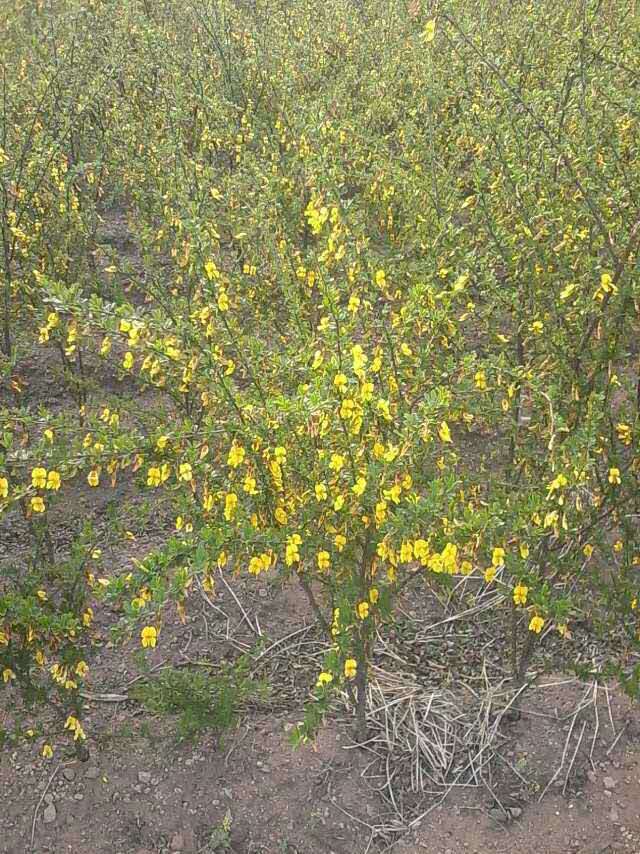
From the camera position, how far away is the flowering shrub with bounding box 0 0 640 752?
7.28 feet

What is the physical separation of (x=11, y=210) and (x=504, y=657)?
250 centimetres

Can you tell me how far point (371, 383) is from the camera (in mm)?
2178

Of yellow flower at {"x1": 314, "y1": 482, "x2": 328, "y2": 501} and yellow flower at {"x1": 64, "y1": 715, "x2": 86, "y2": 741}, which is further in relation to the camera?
yellow flower at {"x1": 64, "y1": 715, "x2": 86, "y2": 741}

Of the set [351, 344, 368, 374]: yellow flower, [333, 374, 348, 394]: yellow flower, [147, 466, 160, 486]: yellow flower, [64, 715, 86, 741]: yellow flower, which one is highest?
[351, 344, 368, 374]: yellow flower

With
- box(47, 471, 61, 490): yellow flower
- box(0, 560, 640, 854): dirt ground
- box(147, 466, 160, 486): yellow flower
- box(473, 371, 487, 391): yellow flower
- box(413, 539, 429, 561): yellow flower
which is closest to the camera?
box(413, 539, 429, 561): yellow flower

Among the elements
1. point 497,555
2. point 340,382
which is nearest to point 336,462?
point 340,382

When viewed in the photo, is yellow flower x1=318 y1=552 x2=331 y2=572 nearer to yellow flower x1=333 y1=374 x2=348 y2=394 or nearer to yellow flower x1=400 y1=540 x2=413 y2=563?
yellow flower x1=400 y1=540 x2=413 y2=563

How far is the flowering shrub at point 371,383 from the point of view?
2219mm

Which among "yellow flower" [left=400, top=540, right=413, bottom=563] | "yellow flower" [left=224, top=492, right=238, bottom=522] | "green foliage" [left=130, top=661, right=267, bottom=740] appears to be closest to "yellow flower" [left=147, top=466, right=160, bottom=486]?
"yellow flower" [left=224, top=492, right=238, bottom=522]

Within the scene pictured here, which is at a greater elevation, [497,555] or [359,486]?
[359,486]

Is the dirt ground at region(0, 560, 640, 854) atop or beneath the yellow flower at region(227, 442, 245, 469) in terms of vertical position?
beneath

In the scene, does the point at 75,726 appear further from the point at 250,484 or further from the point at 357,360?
the point at 357,360

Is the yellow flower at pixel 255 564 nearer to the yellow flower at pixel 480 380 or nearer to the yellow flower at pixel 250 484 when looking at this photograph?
the yellow flower at pixel 250 484

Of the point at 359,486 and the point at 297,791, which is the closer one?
the point at 359,486
